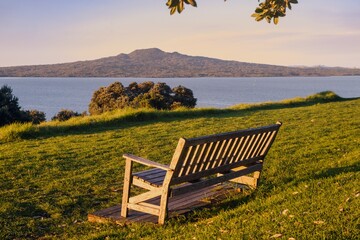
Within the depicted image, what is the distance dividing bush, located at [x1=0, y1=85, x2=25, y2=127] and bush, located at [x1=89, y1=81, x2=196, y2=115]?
1316 cm

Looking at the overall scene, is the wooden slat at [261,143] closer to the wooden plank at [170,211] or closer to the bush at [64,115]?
the wooden plank at [170,211]

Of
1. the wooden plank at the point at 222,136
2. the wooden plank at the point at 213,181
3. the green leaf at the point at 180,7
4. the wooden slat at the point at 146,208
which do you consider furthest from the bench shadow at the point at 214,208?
the green leaf at the point at 180,7

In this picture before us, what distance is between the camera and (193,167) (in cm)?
554

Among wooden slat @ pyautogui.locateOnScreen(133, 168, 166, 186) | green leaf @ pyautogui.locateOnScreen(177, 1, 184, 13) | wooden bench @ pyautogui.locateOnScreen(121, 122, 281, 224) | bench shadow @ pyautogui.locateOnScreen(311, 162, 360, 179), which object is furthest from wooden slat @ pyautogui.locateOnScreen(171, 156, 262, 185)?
green leaf @ pyautogui.locateOnScreen(177, 1, 184, 13)

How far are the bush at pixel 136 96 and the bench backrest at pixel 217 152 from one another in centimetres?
3176

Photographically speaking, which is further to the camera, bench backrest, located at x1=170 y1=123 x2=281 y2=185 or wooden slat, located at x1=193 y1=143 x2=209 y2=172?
wooden slat, located at x1=193 y1=143 x2=209 y2=172

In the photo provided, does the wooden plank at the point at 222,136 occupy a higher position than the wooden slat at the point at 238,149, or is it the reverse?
the wooden plank at the point at 222,136

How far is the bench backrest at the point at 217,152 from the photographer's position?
5.23m

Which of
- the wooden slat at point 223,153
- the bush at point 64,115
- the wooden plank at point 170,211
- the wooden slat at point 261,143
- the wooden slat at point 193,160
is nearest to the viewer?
the wooden slat at point 193,160

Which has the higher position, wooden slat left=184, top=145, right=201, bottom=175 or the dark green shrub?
wooden slat left=184, top=145, right=201, bottom=175

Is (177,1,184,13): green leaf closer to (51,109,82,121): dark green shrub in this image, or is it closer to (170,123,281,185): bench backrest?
(170,123,281,185): bench backrest

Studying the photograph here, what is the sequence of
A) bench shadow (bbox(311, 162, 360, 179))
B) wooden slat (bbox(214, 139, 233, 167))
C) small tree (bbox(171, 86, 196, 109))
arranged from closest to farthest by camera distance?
wooden slat (bbox(214, 139, 233, 167)) → bench shadow (bbox(311, 162, 360, 179)) → small tree (bbox(171, 86, 196, 109))

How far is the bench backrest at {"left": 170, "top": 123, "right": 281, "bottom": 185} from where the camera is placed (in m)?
5.23

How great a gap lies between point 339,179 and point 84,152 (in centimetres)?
691
